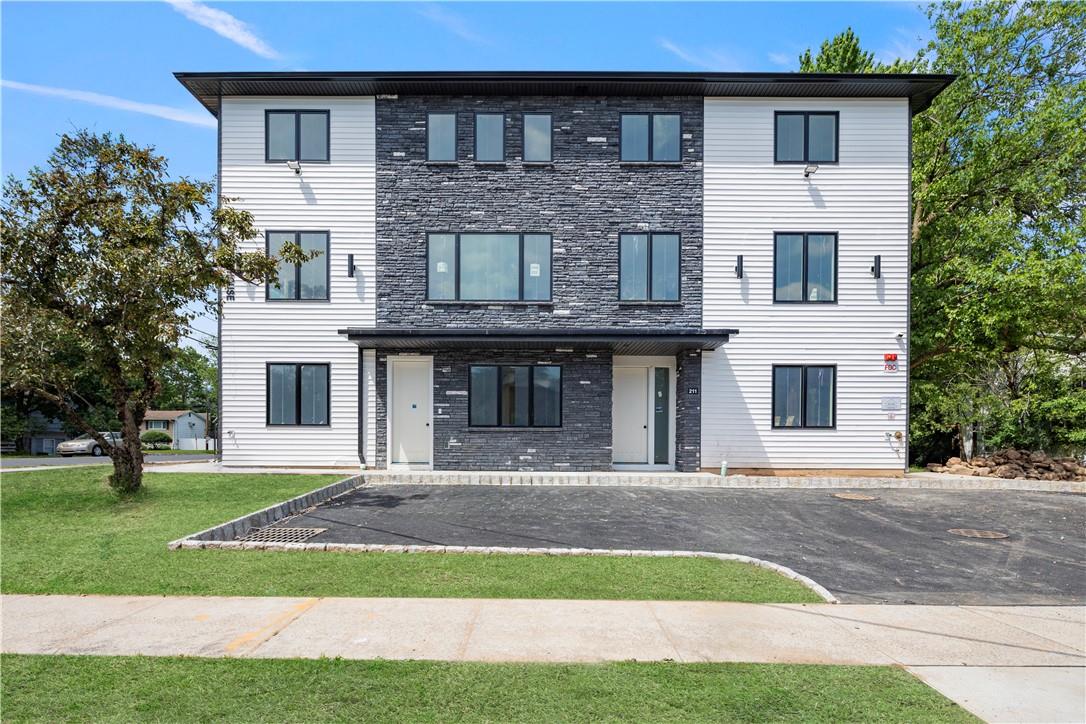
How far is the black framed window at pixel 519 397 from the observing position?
1517 centimetres

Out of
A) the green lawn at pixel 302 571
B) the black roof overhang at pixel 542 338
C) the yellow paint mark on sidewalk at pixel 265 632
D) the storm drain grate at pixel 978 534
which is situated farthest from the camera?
the black roof overhang at pixel 542 338

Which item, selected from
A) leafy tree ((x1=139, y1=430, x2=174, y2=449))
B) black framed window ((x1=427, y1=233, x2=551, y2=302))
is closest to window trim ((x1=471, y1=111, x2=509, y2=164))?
black framed window ((x1=427, y1=233, x2=551, y2=302))

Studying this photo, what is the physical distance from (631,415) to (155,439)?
1689 inches

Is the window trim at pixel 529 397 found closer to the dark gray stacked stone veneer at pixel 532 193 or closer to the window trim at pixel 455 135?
the dark gray stacked stone veneer at pixel 532 193

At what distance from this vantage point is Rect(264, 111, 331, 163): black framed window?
15.5 m

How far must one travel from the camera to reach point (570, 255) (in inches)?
601

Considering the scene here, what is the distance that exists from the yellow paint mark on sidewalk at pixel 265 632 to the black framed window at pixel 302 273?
1122 centimetres

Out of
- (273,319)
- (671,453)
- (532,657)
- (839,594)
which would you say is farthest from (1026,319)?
(273,319)

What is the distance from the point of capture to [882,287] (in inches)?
603

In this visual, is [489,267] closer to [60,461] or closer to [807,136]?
[807,136]

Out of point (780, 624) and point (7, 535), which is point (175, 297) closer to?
point (7, 535)

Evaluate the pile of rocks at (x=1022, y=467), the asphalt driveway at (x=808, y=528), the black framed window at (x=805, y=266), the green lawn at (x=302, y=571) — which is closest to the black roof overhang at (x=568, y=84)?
the black framed window at (x=805, y=266)

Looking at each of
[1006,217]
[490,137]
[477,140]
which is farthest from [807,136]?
[477,140]

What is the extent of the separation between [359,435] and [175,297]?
19.3 feet
